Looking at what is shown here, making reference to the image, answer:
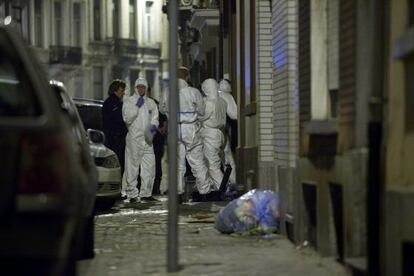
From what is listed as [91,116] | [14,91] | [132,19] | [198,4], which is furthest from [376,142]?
[132,19]

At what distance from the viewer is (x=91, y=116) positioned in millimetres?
18641

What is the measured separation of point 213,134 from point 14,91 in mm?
11160

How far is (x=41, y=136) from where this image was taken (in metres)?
4.74

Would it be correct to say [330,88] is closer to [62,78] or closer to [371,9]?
[371,9]

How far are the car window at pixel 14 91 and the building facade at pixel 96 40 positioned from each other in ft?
172

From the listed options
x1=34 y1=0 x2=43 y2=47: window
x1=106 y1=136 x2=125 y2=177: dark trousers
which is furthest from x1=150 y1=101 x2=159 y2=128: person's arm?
x1=34 y1=0 x2=43 y2=47: window

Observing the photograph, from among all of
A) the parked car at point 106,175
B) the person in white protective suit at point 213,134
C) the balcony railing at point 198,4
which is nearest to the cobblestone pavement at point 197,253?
the parked car at point 106,175

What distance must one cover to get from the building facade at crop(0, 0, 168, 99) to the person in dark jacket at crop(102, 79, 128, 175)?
133ft

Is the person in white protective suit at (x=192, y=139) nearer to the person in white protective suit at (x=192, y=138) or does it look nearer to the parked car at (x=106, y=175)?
the person in white protective suit at (x=192, y=138)

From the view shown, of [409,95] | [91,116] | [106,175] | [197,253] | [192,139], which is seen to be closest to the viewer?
[409,95]

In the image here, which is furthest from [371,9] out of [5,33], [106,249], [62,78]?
[62,78]

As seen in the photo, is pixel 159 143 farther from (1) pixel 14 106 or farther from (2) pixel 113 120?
(1) pixel 14 106

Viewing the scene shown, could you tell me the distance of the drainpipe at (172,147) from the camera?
788cm

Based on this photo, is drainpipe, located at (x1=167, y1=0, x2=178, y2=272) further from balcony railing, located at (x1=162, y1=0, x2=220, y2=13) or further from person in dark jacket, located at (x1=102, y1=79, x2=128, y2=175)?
balcony railing, located at (x1=162, y1=0, x2=220, y2=13)
